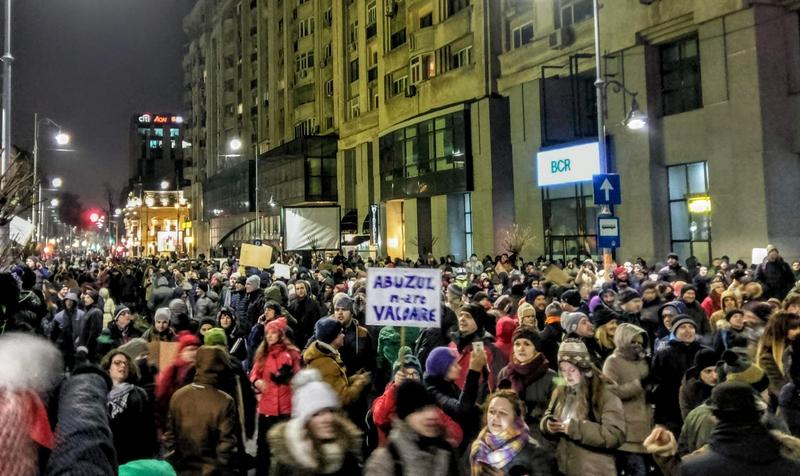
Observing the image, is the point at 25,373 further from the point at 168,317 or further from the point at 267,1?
the point at 267,1

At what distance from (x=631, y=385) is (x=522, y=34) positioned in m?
30.5

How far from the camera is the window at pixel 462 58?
36500mm

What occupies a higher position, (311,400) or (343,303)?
(343,303)

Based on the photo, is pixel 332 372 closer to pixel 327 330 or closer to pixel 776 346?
pixel 327 330

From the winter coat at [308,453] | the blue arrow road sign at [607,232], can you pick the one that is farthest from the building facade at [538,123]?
the winter coat at [308,453]

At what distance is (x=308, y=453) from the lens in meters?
3.85

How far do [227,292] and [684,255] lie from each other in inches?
706

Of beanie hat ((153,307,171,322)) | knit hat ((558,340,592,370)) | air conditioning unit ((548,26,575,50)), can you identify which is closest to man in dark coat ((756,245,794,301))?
knit hat ((558,340,592,370))

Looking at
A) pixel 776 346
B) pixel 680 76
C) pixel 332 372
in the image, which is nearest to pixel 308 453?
pixel 332 372

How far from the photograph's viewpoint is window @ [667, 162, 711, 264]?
24625 mm

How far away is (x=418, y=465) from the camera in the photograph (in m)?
3.81

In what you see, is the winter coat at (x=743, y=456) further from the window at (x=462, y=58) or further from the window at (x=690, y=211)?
the window at (x=462, y=58)

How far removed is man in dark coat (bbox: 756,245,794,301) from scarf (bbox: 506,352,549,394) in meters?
10.0

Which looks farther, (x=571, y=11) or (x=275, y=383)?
(x=571, y=11)
